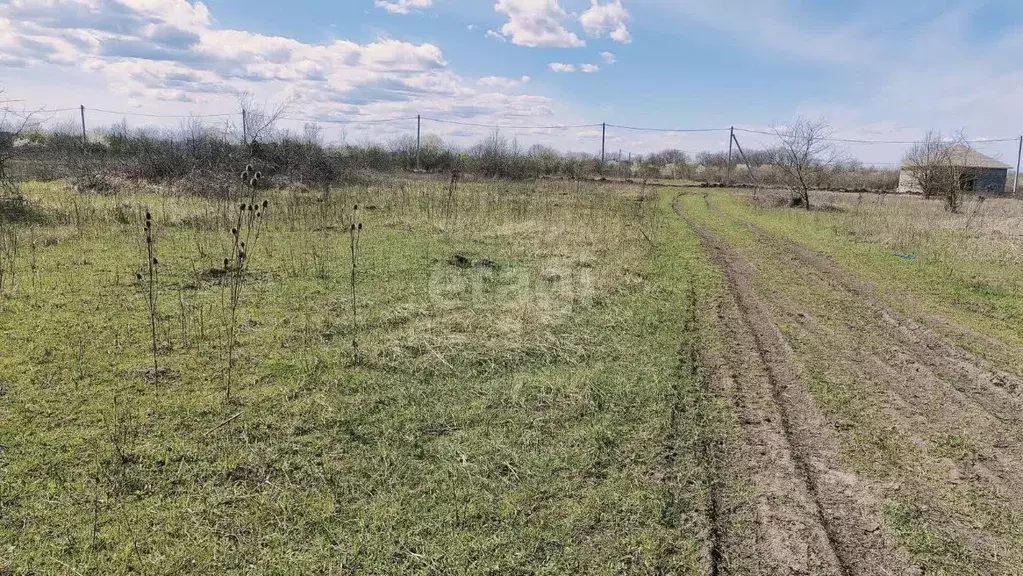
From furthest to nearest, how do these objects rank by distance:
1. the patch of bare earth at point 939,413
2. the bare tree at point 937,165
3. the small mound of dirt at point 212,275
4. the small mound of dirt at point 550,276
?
the bare tree at point 937,165, the small mound of dirt at point 550,276, the small mound of dirt at point 212,275, the patch of bare earth at point 939,413

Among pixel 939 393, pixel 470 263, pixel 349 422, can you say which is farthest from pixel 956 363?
pixel 470 263

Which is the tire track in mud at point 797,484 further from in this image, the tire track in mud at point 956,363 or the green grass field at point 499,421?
the tire track in mud at point 956,363

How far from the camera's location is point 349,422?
143 inches

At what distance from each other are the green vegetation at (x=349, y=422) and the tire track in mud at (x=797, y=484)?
1.03 ft

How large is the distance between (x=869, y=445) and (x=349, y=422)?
127 inches

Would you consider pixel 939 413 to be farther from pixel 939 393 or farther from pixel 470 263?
pixel 470 263

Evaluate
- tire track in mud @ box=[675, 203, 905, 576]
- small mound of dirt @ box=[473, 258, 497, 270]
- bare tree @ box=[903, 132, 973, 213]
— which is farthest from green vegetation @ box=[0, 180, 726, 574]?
bare tree @ box=[903, 132, 973, 213]

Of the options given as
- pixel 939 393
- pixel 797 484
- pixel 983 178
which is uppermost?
pixel 983 178

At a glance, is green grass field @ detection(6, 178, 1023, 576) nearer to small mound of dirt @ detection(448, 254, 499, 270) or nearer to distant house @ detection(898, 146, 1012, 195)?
small mound of dirt @ detection(448, 254, 499, 270)

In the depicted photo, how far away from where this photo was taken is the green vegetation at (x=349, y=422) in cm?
253

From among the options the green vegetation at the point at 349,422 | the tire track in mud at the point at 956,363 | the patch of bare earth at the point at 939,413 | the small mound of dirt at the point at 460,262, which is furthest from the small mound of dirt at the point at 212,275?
the tire track in mud at the point at 956,363

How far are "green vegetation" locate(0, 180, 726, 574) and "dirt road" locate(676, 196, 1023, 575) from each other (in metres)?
0.35

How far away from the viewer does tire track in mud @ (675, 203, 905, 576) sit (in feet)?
8.22

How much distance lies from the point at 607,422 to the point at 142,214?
11229mm
